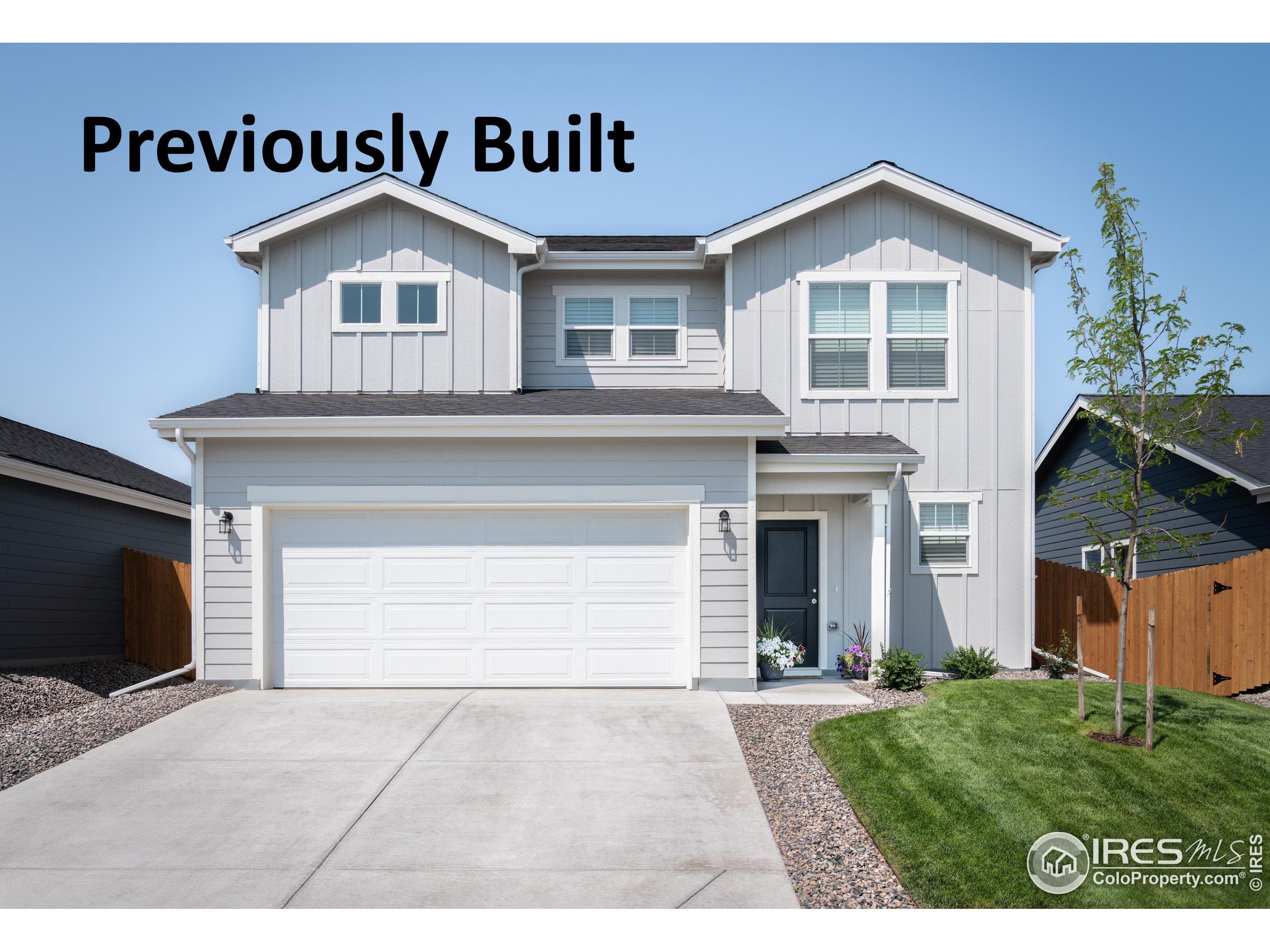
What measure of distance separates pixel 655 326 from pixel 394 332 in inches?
144

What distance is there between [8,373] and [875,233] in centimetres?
1549

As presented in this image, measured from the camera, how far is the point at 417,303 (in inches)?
527

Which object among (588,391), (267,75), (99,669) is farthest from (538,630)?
(99,669)

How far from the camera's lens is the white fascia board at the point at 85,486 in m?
13.3

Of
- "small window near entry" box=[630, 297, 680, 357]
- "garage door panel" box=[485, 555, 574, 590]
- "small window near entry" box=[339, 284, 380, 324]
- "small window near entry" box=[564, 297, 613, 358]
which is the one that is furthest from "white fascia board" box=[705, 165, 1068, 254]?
"garage door panel" box=[485, 555, 574, 590]

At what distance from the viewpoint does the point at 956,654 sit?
12.1 m

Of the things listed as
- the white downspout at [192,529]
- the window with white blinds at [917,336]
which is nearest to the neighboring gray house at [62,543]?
the white downspout at [192,529]

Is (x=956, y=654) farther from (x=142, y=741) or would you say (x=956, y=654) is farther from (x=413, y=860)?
(x=142, y=741)

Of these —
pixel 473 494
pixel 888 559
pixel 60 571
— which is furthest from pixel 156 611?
pixel 888 559

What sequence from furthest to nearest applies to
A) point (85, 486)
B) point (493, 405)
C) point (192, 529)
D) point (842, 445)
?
point (85, 486) → point (842, 445) → point (493, 405) → point (192, 529)

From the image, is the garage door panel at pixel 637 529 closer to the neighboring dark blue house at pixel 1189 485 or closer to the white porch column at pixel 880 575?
the white porch column at pixel 880 575

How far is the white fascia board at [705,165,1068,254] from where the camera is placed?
42.5 feet

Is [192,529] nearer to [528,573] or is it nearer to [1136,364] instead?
[528,573]

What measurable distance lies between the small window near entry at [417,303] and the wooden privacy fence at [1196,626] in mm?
9585
